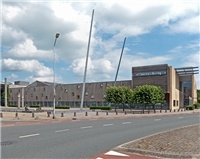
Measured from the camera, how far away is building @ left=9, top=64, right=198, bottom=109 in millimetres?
63763

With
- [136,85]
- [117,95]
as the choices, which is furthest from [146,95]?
[136,85]

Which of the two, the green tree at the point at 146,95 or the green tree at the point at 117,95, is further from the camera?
the green tree at the point at 117,95

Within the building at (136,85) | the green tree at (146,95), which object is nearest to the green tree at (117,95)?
the green tree at (146,95)

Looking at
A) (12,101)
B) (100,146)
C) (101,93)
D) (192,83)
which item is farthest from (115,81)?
(100,146)

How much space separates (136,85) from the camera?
6706 centimetres

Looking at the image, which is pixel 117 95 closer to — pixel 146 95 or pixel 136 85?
pixel 146 95

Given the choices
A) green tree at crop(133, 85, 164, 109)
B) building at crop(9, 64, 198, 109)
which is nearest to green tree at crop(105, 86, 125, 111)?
green tree at crop(133, 85, 164, 109)

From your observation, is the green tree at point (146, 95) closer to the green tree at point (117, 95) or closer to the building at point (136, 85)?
the green tree at point (117, 95)

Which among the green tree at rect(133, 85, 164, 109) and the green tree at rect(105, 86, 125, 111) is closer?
the green tree at rect(133, 85, 164, 109)

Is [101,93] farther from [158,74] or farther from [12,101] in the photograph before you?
[12,101]

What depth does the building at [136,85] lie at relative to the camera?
6376 centimetres

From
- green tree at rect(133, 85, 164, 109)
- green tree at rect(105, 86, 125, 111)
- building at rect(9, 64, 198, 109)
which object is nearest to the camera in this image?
green tree at rect(133, 85, 164, 109)

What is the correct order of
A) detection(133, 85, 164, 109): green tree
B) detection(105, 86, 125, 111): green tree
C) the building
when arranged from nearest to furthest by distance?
detection(133, 85, 164, 109): green tree < detection(105, 86, 125, 111): green tree < the building

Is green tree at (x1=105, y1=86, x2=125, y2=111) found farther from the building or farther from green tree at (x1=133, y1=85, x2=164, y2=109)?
the building
